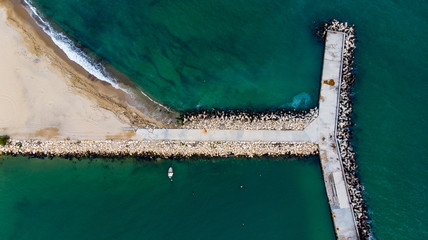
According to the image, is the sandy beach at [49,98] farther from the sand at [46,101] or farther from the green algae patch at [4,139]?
the green algae patch at [4,139]

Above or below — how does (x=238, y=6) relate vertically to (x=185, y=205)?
above

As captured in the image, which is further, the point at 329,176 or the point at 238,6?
the point at 238,6

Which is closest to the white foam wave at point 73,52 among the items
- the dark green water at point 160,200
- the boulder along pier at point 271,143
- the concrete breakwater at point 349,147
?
the boulder along pier at point 271,143

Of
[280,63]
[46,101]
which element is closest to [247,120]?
[280,63]

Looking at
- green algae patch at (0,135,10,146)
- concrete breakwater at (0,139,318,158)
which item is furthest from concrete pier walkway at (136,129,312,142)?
green algae patch at (0,135,10,146)

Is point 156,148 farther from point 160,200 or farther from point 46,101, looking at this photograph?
point 46,101

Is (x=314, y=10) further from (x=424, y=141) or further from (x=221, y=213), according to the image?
(x=221, y=213)

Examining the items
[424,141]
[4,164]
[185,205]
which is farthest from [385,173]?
[4,164]
